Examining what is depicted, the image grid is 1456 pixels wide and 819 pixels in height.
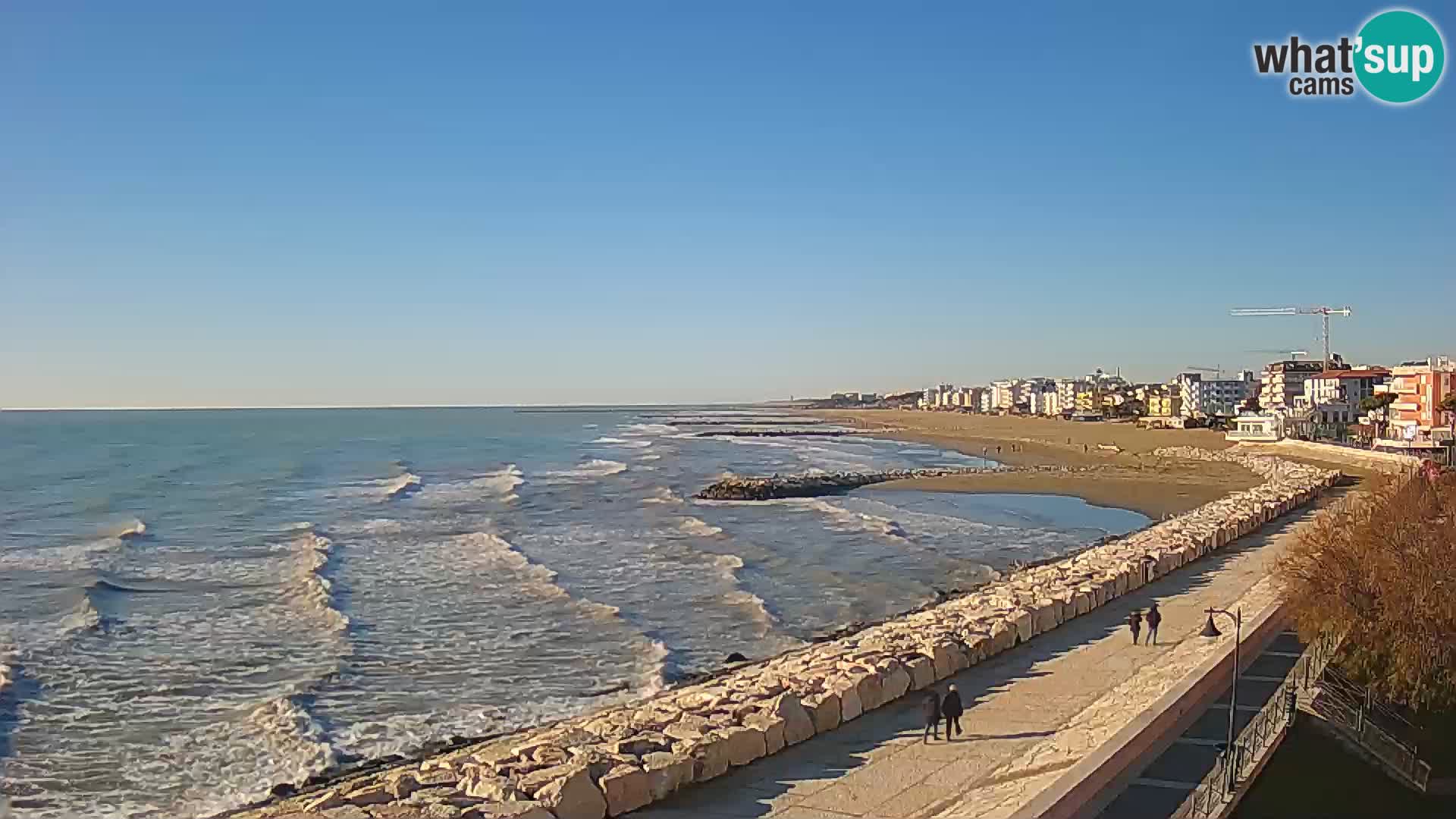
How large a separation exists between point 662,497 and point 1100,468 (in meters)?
26.8

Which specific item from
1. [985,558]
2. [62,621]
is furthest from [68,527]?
[985,558]

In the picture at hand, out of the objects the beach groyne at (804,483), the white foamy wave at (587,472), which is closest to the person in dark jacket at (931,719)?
the beach groyne at (804,483)

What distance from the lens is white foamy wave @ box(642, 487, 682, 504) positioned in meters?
51.0

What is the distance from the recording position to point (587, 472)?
68.9 m

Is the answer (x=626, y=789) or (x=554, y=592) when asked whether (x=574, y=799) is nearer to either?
(x=626, y=789)

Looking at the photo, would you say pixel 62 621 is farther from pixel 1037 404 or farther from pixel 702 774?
pixel 1037 404

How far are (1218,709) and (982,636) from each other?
426cm

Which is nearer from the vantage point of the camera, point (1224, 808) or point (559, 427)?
point (1224, 808)

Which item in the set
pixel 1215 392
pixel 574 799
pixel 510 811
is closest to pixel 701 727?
pixel 574 799

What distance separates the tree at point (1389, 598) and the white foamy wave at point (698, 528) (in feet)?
74.5

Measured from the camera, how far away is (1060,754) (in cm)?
1331

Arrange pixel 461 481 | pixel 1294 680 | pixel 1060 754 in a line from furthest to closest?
pixel 461 481, pixel 1294 680, pixel 1060 754

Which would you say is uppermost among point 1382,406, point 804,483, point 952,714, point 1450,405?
point 1450,405

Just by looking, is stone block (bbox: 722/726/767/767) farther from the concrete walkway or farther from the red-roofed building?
the red-roofed building
